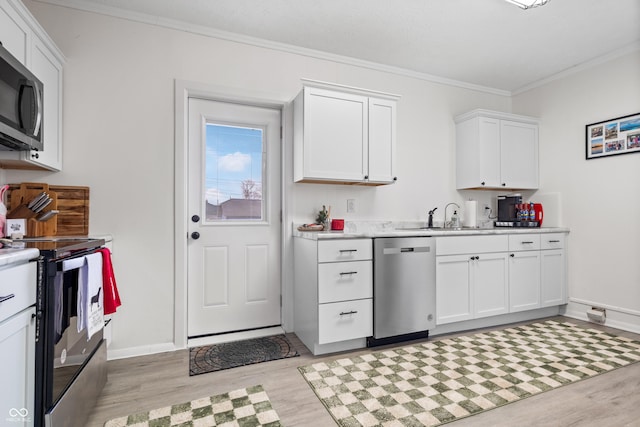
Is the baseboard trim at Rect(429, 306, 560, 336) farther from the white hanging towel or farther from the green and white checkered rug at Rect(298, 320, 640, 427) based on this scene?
the white hanging towel

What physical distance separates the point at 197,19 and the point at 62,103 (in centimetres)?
117

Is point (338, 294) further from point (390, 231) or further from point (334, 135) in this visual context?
point (334, 135)

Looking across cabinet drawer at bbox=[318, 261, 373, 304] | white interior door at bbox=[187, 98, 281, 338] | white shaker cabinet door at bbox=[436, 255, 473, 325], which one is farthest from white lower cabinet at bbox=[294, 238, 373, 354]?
white shaker cabinet door at bbox=[436, 255, 473, 325]

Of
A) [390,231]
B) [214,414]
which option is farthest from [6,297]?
[390,231]

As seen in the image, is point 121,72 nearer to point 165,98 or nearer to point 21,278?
point 165,98

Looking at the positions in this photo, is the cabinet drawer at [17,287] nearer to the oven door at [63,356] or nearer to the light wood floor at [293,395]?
the oven door at [63,356]

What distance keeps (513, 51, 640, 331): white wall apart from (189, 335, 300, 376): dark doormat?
10.0ft

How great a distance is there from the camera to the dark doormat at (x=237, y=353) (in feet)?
7.54

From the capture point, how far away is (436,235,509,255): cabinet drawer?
112 inches

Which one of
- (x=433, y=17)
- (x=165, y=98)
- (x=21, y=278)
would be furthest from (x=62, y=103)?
(x=433, y=17)

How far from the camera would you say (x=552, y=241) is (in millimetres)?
3424

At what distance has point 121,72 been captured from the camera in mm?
2492

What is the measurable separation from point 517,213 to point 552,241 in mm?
460

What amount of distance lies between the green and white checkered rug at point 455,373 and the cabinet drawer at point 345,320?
0.17 metres
